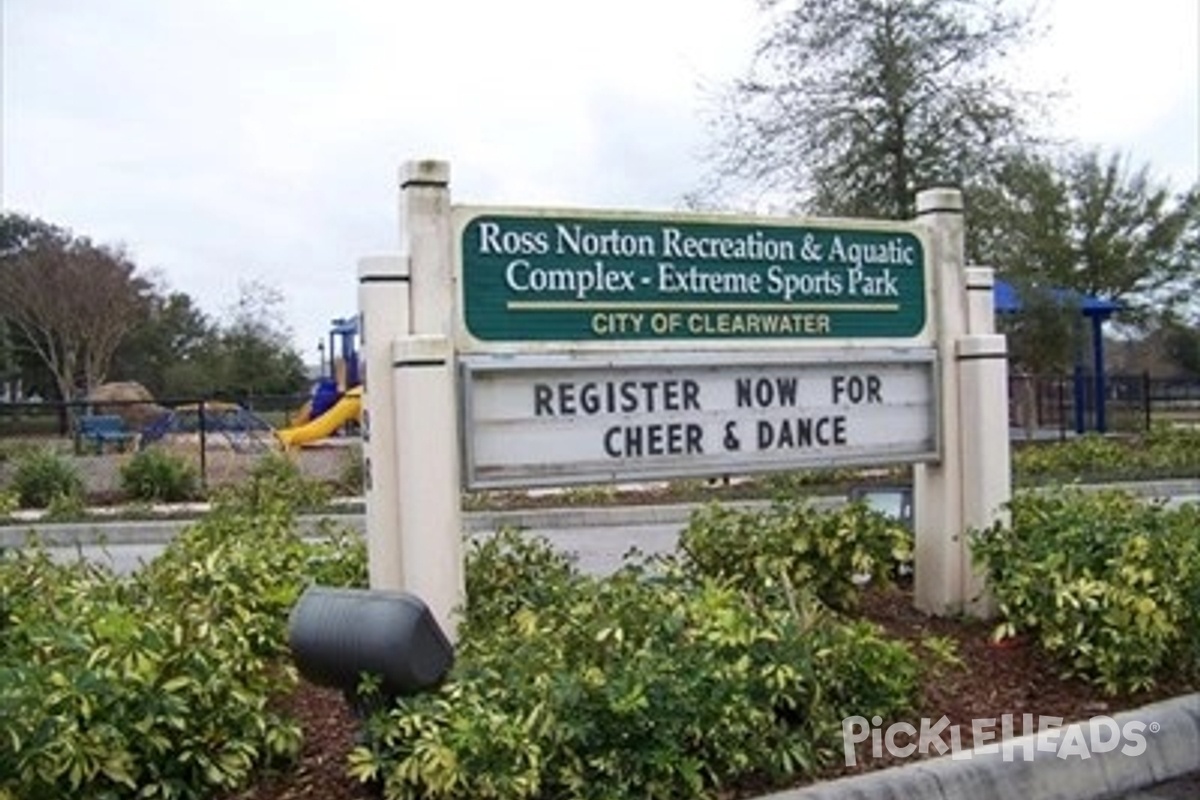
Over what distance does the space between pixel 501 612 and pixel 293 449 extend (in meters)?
20.5

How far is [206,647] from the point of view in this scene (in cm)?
419

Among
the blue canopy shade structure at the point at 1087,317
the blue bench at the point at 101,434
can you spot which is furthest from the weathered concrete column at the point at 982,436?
the blue bench at the point at 101,434

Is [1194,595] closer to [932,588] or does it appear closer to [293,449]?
[932,588]

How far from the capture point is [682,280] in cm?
579

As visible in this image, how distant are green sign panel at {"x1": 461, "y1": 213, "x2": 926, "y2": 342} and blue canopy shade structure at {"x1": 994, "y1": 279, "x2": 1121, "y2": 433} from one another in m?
21.5

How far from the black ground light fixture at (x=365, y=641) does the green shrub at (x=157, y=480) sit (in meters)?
15.4

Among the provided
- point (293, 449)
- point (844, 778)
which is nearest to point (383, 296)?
point (844, 778)

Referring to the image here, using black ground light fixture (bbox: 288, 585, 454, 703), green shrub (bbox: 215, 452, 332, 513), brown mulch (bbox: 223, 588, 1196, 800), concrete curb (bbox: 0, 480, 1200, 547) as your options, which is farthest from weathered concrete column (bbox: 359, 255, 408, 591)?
concrete curb (bbox: 0, 480, 1200, 547)

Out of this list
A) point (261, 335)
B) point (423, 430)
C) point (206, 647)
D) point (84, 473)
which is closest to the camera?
point (206, 647)

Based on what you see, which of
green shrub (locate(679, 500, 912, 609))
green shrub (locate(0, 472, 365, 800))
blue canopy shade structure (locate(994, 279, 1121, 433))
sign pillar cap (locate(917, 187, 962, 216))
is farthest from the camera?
blue canopy shade structure (locate(994, 279, 1121, 433))

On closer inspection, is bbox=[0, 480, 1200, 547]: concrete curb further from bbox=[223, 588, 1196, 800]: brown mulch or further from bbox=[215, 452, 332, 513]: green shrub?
bbox=[223, 588, 1196, 800]: brown mulch

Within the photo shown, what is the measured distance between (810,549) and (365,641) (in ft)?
9.00

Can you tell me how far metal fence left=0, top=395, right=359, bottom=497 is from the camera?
20.7m

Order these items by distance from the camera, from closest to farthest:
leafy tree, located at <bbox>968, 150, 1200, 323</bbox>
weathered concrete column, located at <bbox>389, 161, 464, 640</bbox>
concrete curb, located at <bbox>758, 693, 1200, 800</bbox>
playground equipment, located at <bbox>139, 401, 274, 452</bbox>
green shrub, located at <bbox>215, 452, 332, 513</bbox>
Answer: concrete curb, located at <bbox>758, 693, 1200, 800</bbox> → weathered concrete column, located at <bbox>389, 161, 464, 640</bbox> → green shrub, located at <bbox>215, 452, 332, 513</bbox> → playground equipment, located at <bbox>139, 401, 274, 452</bbox> → leafy tree, located at <bbox>968, 150, 1200, 323</bbox>
